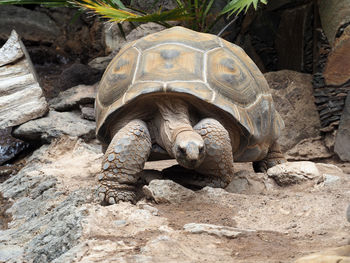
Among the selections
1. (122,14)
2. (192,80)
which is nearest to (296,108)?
(122,14)

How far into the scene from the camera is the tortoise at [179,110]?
8.84 ft

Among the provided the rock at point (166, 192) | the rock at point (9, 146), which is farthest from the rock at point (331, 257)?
the rock at point (9, 146)

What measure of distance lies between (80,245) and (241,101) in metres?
1.59

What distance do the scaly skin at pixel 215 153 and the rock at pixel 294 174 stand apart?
1.36 feet

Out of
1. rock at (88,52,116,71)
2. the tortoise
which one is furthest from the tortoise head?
rock at (88,52,116,71)

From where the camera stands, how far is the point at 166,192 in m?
2.63

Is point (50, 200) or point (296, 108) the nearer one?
point (50, 200)

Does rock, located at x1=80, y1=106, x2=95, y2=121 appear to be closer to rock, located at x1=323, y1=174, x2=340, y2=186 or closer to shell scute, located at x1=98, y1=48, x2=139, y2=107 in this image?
shell scute, located at x1=98, y1=48, x2=139, y2=107

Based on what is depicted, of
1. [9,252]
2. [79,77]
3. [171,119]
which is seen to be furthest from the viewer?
[79,77]

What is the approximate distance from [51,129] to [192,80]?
9.73 ft

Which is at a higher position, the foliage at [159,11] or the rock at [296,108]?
the foliage at [159,11]

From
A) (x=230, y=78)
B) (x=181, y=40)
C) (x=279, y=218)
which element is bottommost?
(x=279, y=218)

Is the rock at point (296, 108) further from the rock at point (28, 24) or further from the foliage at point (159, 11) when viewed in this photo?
the rock at point (28, 24)

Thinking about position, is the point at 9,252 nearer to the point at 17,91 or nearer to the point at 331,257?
the point at 331,257
